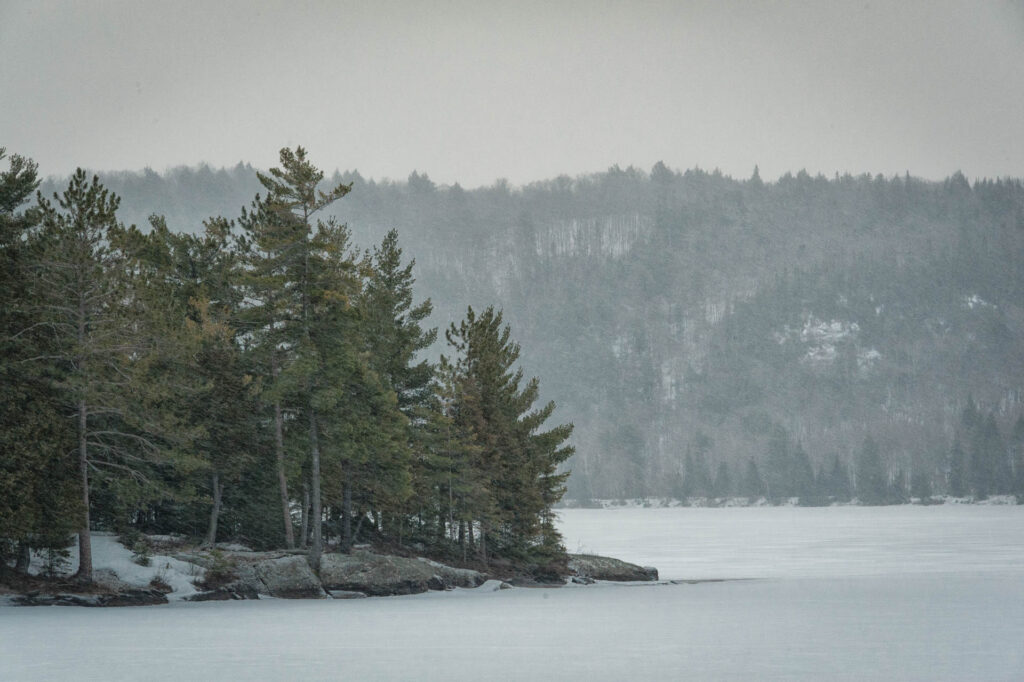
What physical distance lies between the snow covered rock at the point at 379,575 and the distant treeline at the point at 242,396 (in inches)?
42.9

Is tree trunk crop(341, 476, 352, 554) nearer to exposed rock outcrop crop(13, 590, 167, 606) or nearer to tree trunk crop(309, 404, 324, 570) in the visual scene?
tree trunk crop(309, 404, 324, 570)

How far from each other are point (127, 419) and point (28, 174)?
1011 centimetres

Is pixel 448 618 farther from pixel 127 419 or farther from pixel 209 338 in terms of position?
pixel 209 338

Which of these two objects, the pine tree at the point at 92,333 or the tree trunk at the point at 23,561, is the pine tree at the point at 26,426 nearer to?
the tree trunk at the point at 23,561

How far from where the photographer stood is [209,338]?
48.1 meters

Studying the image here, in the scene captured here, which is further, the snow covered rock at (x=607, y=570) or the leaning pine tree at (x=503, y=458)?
the leaning pine tree at (x=503, y=458)

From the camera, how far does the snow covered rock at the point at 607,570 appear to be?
60.7 m

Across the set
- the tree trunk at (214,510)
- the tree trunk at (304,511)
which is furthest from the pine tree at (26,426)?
the tree trunk at (304,511)

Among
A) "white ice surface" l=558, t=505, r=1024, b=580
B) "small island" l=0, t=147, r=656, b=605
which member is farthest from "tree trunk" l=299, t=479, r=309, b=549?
"white ice surface" l=558, t=505, r=1024, b=580

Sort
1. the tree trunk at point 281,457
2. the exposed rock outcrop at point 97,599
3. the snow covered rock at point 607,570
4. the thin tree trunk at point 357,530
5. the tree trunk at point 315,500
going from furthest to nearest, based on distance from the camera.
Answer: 1. the snow covered rock at point 607,570
2. the thin tree trunk at point 357,530
3. the tree trunk at point 281,457
4. the tree trunk at point 315,500
5. the exposed rock outcrop at point 97,599

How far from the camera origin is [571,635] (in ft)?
101

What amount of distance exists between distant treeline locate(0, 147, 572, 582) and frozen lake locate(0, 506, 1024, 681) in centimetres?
592

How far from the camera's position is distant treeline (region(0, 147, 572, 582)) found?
39781 millimetres

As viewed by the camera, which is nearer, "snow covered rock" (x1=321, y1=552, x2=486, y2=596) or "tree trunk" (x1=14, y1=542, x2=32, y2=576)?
"tree trunk" (x1=14, y1=542, x2=32, y2=576)
